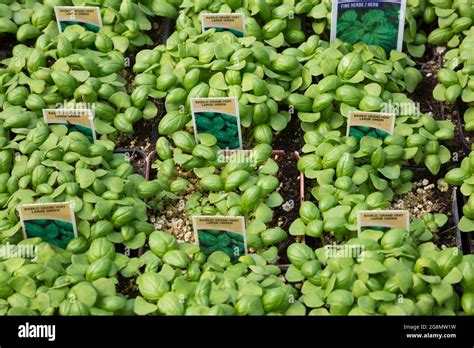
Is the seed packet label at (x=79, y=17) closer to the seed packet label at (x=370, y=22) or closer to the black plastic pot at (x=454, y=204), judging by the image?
the seed packet label at (x=370, y=22)

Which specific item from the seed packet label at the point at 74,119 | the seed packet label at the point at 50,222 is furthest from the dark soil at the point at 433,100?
the seed packet label at the point at 50,222

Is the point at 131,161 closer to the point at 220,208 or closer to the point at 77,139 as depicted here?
the point at 77,139

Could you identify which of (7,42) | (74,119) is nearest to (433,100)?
(74,119)

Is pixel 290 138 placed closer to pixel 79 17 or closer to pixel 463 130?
pixel 463 130

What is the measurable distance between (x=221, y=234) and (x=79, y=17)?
1.12 metres

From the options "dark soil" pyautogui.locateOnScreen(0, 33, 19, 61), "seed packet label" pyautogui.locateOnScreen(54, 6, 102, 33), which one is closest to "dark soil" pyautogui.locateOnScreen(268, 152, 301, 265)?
"seed packet label" pyautogui.locateOnScreen(54, 6, 102, 33)

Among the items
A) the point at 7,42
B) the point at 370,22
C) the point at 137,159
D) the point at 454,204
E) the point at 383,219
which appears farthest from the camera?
the point at 7,42

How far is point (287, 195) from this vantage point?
251cm

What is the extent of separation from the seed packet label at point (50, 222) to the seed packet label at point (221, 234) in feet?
1.20

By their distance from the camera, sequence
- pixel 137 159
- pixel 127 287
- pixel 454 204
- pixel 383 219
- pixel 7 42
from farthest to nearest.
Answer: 1. pixel 7 42
2. pixel 137 159
3. pixel 454 204
4. pixel 127 287
5. pixel 383 219

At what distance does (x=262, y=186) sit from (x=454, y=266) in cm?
62

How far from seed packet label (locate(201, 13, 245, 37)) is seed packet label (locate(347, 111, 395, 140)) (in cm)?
58

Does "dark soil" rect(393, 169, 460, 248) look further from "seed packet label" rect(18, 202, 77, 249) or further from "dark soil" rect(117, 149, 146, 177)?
"seed packet label" rect(18, 202, 77, 249)

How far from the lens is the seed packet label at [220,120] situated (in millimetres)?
2428
